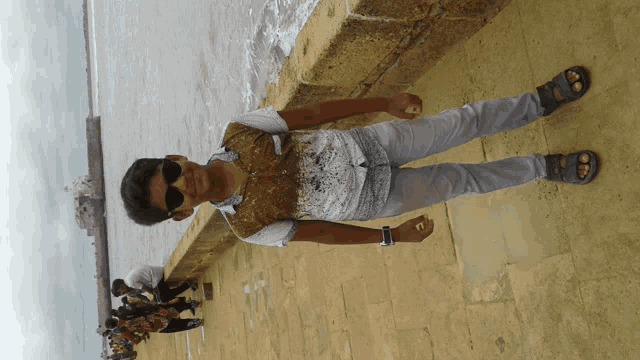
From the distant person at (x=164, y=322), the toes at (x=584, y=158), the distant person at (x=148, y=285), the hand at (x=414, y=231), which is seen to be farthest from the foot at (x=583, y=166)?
the distant person at (x=148, y=285)

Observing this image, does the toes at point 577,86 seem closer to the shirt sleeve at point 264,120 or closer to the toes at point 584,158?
the toes at point 584,158

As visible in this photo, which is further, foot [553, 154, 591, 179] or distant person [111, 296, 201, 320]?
distant person [111, 296, 201, 320]

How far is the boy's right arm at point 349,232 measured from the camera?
1.77 metres

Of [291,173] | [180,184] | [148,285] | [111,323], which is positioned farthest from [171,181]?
[111,323]

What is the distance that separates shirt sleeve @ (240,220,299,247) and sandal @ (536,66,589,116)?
116 centimetres

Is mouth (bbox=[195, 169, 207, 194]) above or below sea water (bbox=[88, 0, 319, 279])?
below

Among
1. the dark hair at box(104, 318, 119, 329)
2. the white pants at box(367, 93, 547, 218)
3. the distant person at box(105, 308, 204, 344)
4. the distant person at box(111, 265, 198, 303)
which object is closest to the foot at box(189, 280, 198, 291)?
the distant person at box(111, 265, 198, 303)

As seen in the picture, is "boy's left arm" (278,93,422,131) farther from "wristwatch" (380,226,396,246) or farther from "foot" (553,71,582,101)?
"foot" (553,71,582,101)

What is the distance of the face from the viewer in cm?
144

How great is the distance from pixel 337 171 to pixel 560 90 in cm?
99

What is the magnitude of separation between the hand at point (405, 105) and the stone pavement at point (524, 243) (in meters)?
0.67

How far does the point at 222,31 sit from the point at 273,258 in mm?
2222

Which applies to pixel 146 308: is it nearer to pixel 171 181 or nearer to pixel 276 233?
pixel 276 233

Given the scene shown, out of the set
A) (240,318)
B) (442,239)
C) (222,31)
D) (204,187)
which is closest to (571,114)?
(442,239)
